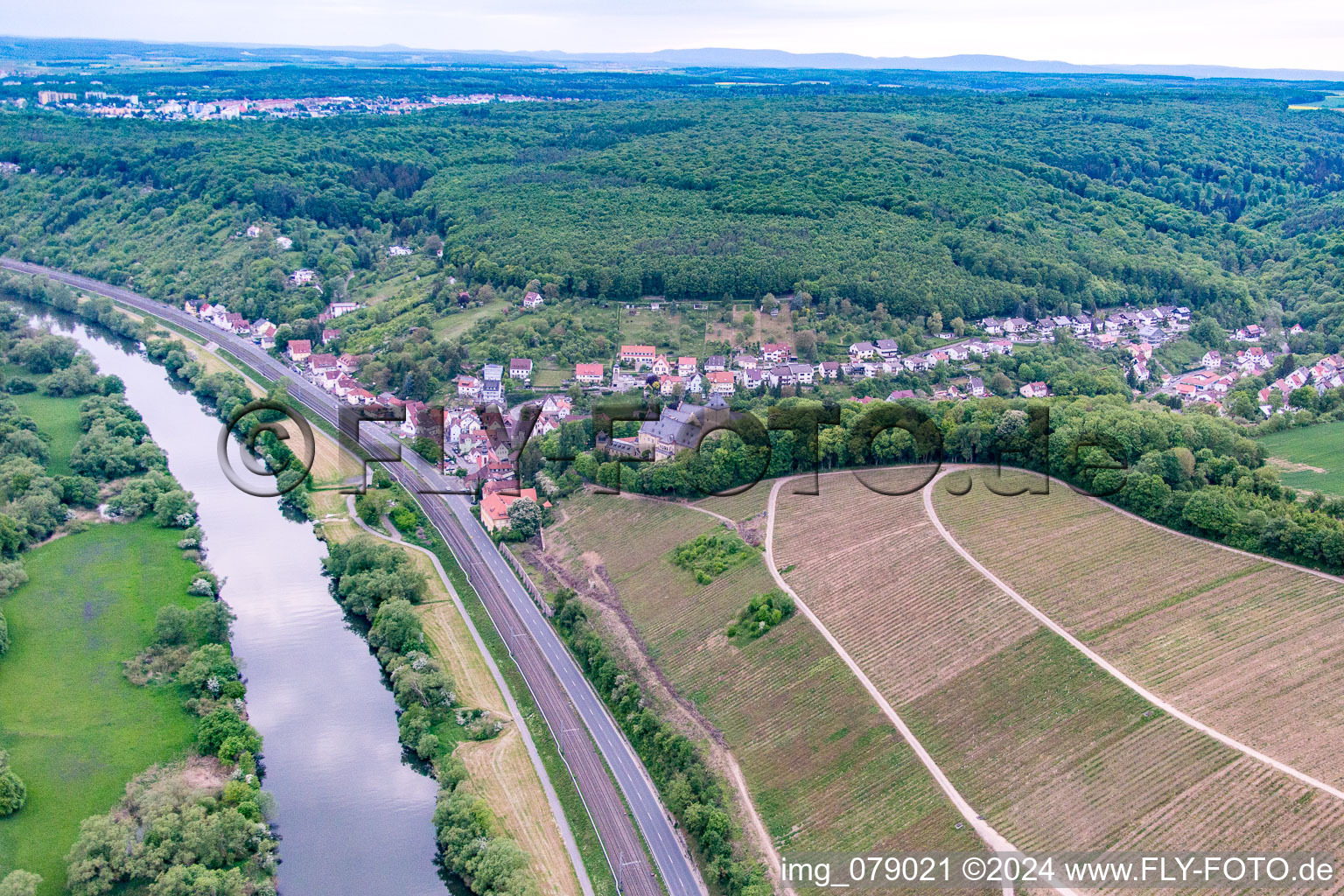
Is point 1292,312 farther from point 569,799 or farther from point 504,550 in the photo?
point 569,799

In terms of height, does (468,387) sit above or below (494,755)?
above

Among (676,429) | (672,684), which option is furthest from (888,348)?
(672,684)

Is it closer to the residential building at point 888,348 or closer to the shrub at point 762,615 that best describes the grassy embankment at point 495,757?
the shrub at point 762,615

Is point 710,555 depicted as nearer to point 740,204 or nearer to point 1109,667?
A: point 1109,667

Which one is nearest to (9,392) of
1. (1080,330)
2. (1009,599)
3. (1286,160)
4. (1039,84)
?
(1009,599)

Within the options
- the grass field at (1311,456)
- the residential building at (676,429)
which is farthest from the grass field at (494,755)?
the grass field at (1311,456)
